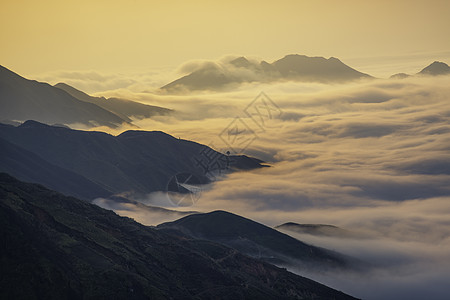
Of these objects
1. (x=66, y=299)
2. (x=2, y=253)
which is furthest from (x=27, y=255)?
(x=66, y=299)

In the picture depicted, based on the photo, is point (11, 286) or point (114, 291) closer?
point (11, 286)

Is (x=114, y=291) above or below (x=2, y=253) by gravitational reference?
below

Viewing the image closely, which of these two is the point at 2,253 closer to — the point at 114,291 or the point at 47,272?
the point at 47,272

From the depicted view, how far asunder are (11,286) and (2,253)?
14.7 meters

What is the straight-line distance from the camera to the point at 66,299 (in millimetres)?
190125

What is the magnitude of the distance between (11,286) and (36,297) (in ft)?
24.1

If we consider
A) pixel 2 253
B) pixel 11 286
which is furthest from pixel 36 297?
pixel 2 253

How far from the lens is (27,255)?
650 ft

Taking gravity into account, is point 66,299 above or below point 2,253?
below

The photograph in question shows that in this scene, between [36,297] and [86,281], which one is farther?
[86,281]

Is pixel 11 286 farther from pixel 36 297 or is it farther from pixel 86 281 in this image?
pixel 86 281

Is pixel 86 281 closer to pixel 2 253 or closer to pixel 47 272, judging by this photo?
pixel 47 272

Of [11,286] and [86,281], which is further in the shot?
[86,281]

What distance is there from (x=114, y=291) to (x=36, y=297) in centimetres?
2355
